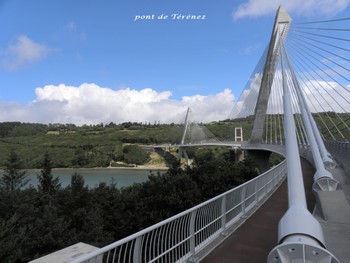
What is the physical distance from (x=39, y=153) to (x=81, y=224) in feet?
231

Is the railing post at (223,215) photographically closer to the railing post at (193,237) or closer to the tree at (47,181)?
the railing post at (193,237)

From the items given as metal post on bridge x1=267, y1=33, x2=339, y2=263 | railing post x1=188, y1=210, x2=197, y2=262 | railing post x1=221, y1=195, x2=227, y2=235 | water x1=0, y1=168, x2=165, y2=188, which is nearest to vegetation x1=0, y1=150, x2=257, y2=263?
railing post x1=221, y1=195, x2=227, y2=235

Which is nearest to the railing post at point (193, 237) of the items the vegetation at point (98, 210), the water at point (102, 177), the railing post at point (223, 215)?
the railing post at point (223, 215)

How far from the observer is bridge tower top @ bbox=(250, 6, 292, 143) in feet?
103

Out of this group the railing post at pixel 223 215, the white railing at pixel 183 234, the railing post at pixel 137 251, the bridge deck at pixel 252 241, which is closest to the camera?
the white railing at pixel 183 234

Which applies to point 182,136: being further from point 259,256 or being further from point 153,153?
point 259,256

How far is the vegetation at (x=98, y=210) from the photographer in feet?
63.6

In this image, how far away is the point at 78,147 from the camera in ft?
317

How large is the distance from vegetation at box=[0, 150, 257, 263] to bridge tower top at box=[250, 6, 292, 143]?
7.04m

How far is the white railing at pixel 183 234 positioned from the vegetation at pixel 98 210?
12.5 m

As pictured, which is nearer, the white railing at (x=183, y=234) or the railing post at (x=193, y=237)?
the white railing at (x=183, y=234)

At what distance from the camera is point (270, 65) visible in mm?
33406

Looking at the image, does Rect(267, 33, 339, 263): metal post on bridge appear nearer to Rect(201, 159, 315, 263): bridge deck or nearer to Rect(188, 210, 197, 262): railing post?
Rect(201, 159, 315, 263): bridge deck

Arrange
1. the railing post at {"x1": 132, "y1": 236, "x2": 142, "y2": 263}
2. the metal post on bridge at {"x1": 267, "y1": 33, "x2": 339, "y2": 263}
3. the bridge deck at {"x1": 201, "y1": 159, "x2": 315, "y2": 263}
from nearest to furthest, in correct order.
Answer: the metal post on bridge at {"x1": 267, "y1": 33, "x2": 339, "y2": 263} → the railing post at {"x1": 132, "y1": 236, "x2": 142, "y2": 263} → the bridge deck at {"x1": 201, "y1": 159, "x2": 315, "y2": 263}
